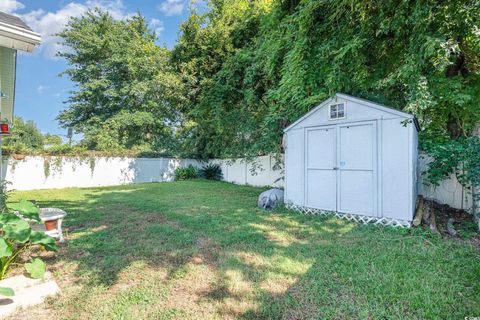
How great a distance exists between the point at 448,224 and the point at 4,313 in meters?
6.28

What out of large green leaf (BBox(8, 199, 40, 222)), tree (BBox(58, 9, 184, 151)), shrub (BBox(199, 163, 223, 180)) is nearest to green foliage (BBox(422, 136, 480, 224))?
large green leaf (BBox(8, 199, 40, 222))

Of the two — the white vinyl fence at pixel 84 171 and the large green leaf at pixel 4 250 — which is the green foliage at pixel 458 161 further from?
the white vinyl fence at pixel 84 171

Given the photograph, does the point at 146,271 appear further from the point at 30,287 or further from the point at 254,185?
the point at 254,185

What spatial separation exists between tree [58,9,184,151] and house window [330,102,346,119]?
13394 mm

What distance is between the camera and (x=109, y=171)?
12.7m

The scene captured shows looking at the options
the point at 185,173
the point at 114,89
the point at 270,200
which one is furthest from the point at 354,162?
the point at 114,89

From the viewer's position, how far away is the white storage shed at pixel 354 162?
4.52 m

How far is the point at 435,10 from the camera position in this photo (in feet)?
Answer: 14.0

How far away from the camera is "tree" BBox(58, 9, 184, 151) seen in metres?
16.5

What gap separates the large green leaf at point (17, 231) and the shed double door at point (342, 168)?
5.03 m

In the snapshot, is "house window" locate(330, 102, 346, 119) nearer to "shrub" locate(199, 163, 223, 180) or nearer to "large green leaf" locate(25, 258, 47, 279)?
"large green leaf" locate(25, 258, 47, 279)

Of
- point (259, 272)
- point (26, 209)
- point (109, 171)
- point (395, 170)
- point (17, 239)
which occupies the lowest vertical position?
point (259, 272)

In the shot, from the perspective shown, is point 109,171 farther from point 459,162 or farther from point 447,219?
point 459,162

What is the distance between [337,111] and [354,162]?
1.16 metres
